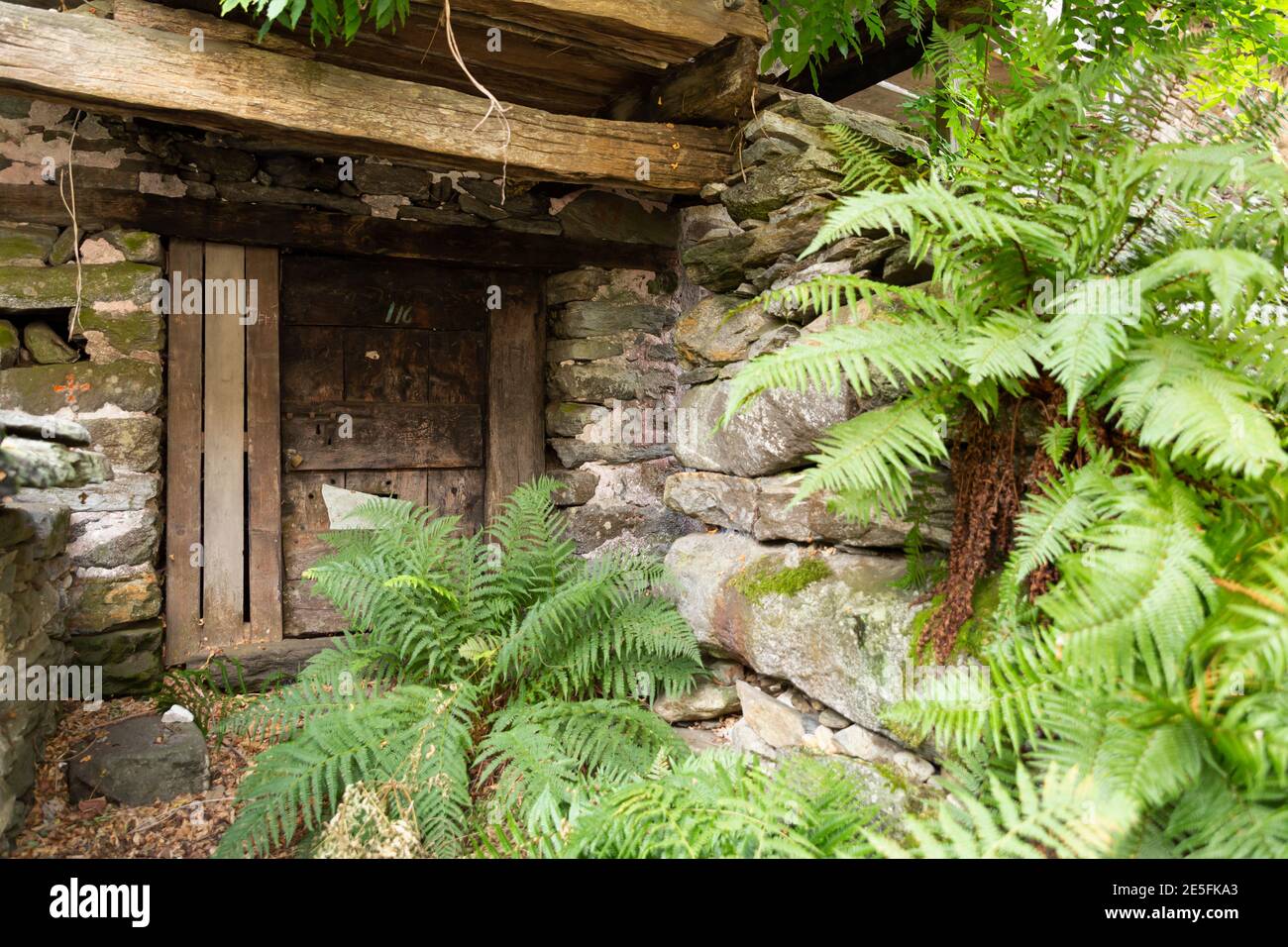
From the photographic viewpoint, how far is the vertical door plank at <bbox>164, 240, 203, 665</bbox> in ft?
10.7

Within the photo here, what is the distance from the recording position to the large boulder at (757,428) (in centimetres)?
243

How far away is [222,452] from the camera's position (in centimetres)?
335

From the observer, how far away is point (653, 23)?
2727 millimetres

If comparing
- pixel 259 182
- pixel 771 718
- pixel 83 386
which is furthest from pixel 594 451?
pixel 83 386

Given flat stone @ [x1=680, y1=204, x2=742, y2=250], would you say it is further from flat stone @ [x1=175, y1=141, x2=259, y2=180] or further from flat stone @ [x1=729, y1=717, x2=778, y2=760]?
flat stone @ [x1=729, y1=717, x2=778, y2=760]

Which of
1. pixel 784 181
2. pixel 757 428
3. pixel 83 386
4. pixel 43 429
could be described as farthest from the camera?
pixel 83 386

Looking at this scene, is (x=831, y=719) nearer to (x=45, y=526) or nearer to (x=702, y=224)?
(x=702, y=224)

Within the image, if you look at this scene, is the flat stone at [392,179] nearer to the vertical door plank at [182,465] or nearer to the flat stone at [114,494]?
the vertical door plank at [182,465]

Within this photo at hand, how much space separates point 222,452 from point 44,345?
2.34 feet

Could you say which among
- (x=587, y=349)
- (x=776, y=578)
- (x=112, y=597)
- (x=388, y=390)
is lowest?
(x=112, y=597)

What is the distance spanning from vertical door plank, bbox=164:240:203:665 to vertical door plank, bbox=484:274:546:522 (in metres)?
1.21

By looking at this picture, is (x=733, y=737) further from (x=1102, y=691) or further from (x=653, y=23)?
(x=653, y=23)

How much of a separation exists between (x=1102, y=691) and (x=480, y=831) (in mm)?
1518

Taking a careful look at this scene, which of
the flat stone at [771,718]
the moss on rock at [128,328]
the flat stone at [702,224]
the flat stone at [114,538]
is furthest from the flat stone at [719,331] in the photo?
the flat stone at [114,538]
